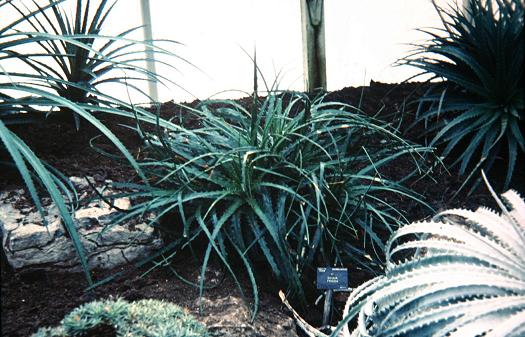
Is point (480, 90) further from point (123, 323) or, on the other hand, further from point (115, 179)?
point (123, 323)

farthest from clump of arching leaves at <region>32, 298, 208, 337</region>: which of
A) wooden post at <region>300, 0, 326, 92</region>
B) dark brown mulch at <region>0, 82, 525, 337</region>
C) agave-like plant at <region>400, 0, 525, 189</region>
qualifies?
wooden post at <region>300, 0, 326, 92</region>

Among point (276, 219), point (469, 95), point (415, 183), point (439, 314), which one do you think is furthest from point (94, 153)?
point (469, 95)

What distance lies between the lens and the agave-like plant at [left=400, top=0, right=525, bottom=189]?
235cm

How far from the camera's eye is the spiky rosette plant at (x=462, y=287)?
3.44 feet

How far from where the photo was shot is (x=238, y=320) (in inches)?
66.2

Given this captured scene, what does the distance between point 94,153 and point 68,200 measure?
37 centimetres

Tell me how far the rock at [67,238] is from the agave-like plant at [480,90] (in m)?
1.43

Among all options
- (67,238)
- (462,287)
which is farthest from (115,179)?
(462,287)

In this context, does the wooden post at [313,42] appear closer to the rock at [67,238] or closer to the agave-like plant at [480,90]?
the agave-like plant at [480,90]

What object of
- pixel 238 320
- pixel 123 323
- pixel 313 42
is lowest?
pixel 238 320

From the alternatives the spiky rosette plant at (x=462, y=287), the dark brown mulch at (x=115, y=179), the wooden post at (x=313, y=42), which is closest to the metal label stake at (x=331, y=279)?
the dark brown mulch at (x=115, y=179)

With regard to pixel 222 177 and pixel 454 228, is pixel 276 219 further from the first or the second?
pixel 454 228

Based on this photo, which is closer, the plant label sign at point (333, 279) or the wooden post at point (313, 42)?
the plant label sign at point (333, 279)

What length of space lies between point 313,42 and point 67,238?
1951mm
